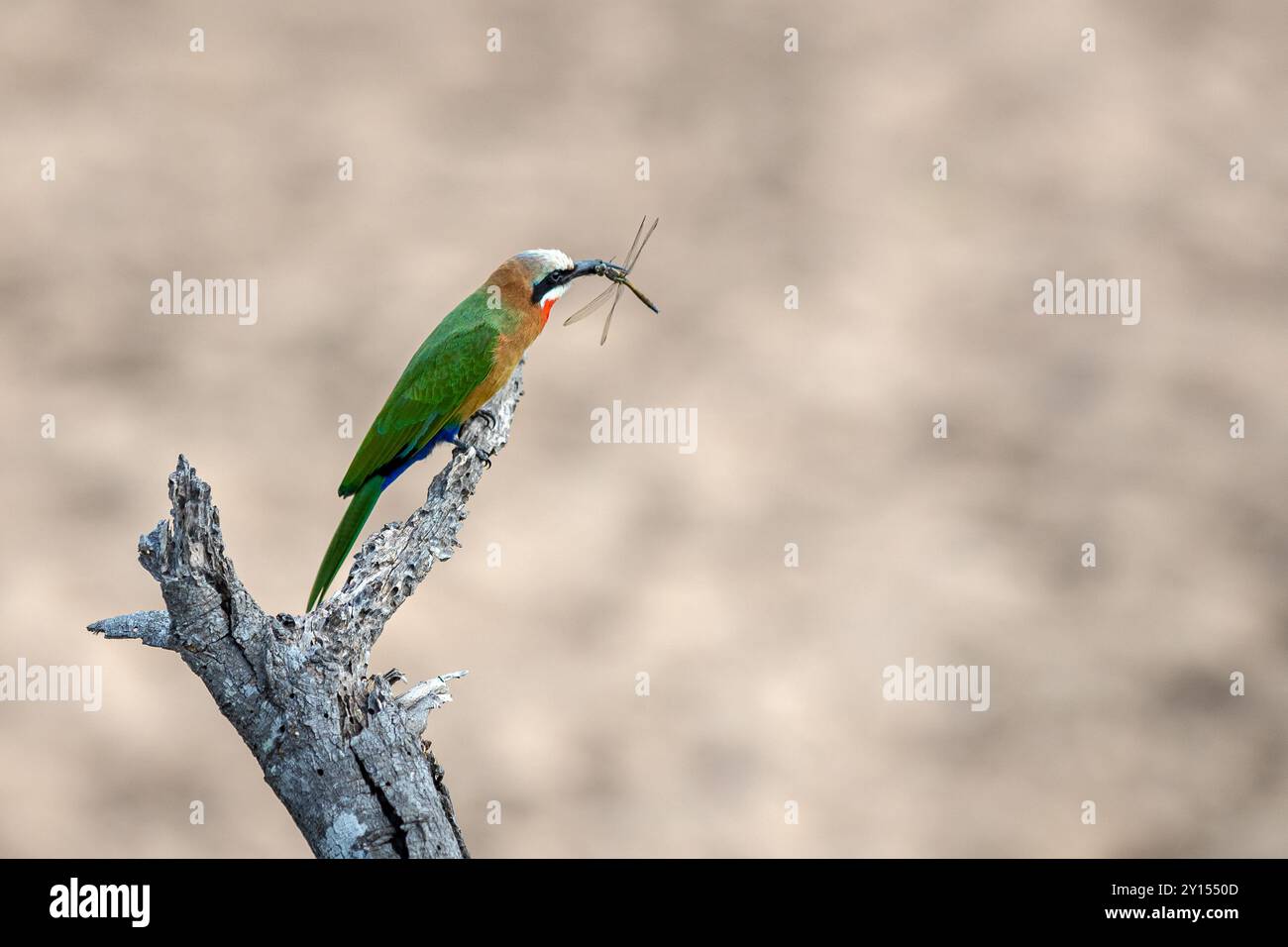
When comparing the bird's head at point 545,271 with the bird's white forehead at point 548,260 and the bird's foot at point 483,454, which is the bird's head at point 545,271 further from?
the bird's foot at point 483,454

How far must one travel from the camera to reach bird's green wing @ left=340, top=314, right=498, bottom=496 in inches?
255

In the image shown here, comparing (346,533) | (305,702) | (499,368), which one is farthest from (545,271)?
(305,702)

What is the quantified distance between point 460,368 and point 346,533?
114 cm

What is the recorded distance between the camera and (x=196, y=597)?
4.67 meters

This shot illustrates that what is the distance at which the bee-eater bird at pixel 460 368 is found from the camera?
21.2 feet

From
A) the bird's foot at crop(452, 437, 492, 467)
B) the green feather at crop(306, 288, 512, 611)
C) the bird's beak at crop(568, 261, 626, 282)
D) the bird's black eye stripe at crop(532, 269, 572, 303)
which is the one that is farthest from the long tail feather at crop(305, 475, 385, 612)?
the bird's beak at crop(568, 261, 626, 282)

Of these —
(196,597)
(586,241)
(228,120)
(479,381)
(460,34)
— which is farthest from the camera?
(460,34)

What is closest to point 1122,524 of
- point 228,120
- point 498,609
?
point 498,609

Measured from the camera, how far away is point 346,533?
6.04 metres

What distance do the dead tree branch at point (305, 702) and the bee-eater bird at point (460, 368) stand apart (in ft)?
4.10

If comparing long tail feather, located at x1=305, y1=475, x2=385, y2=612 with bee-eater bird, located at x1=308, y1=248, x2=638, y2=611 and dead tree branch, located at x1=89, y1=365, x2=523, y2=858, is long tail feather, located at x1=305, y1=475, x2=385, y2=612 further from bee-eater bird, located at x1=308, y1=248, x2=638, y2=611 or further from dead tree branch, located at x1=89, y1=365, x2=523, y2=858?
dead tree branch, located at x1=89, y1=365, x2=523, y2=858

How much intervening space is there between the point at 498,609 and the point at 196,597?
10.3 m

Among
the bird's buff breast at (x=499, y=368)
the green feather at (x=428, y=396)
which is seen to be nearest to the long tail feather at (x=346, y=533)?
the green feather at (x=428, y=396)
